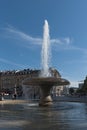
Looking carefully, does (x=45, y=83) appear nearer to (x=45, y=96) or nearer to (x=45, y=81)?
(x=45, y=81)

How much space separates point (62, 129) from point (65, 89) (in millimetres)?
187456

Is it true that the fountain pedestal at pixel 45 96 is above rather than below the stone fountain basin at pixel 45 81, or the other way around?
below

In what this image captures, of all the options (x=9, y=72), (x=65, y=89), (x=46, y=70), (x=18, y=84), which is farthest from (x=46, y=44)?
(x=65, y=89)

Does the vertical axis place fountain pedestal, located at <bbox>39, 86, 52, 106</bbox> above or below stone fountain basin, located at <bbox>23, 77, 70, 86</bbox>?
below

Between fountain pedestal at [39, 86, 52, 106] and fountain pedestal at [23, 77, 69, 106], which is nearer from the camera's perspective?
fountain pedestal at [23, 77, 69, 106]

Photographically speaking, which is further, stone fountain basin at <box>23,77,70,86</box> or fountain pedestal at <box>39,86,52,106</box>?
fountain pedestal at <box>39,86,52,106</box>

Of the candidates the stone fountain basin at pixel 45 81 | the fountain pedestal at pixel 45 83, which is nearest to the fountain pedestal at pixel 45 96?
the fountain pedestal at pixel 45 83

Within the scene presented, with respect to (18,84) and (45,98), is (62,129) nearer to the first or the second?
(45,98)

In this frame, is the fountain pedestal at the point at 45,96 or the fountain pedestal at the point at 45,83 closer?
the fountain pedestal at the point at 45,83

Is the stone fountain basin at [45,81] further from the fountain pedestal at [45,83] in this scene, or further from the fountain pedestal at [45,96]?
the fountain pedestal at [45,96]

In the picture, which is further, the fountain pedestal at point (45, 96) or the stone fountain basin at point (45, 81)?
the fountain pedestal at point (45, 96)

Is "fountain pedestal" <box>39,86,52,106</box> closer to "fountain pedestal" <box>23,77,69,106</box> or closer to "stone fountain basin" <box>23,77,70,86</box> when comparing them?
"fountain pedestal" <box>23,77,69,106</box>

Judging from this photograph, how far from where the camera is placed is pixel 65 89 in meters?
199

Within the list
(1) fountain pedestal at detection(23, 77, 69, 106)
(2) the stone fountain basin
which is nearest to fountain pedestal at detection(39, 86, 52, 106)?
(1) fountain pedestal at detection(23, 77, 69, 106)
